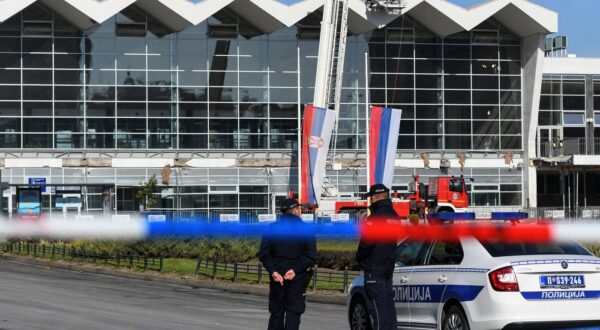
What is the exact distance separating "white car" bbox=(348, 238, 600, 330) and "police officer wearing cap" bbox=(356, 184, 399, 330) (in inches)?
25.7

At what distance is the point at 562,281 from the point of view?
1209cm

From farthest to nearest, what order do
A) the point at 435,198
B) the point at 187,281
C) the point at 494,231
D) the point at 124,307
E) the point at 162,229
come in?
1. the point at 435,198
2. the point at 187,281
3. the point at 124,307
4. the point at 494,231
5. the point at 162,229

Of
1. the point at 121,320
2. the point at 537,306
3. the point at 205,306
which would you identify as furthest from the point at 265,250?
the point at 205,306

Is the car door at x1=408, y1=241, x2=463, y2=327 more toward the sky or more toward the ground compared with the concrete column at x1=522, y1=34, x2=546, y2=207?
more toward the ground

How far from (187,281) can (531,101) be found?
40.8m

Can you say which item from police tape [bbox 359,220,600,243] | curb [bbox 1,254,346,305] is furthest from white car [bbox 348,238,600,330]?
curb [bbox 1,254,346,305]

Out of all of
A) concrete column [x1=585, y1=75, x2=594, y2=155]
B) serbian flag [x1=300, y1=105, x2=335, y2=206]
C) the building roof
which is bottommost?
serbian flag [x1=300, y1=105, x2=335, y2=206]

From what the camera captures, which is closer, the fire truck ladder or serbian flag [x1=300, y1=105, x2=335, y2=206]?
serbian flag [x1=300, y1=105, x2=335, y2=206]

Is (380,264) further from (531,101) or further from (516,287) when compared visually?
(531,101)

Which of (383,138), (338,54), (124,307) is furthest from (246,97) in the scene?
(124,307)

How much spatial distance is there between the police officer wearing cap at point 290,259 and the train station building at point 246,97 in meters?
47.7

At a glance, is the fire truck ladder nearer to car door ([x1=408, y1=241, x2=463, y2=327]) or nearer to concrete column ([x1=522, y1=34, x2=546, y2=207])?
concrete column ([x1=522, y1=34, x2=546, y2=207])

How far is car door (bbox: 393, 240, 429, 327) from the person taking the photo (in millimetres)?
13711

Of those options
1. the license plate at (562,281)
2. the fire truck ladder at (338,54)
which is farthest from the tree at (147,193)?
the license plate at (562,281)
